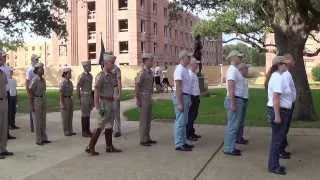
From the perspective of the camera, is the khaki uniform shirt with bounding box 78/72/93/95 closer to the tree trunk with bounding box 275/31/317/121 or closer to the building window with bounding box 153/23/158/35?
the tree trunk with bounding box 275/31/317/121

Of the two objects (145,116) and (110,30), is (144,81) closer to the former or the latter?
(145,116)

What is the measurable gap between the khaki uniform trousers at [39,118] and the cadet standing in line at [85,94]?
3.95 ft

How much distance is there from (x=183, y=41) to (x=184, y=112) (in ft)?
276

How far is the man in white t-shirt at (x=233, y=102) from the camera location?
10234mm

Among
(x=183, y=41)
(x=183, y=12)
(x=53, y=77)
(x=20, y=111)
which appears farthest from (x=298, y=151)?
(x=183, y=41)

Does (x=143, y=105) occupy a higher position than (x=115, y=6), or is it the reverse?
(x=115, y=6)

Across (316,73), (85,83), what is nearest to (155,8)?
(316,73)

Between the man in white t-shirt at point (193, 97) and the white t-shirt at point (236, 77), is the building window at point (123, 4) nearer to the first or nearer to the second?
the man in white t-shirt at point (193, 97)

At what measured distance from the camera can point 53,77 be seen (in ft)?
207

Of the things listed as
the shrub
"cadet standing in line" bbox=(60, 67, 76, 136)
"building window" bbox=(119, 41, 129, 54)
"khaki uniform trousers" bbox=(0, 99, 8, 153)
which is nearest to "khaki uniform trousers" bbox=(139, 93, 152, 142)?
"cadet standing in line" bbox=(60, 67, 76, 136)

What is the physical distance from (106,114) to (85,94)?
3028mm

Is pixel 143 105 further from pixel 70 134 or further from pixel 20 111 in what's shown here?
pixel 20 111

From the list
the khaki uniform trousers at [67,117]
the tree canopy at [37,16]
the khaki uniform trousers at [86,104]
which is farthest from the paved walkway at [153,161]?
the tree canopy at [37,16]

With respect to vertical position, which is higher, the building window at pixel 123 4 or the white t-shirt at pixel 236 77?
the building window at pixel 123 4
